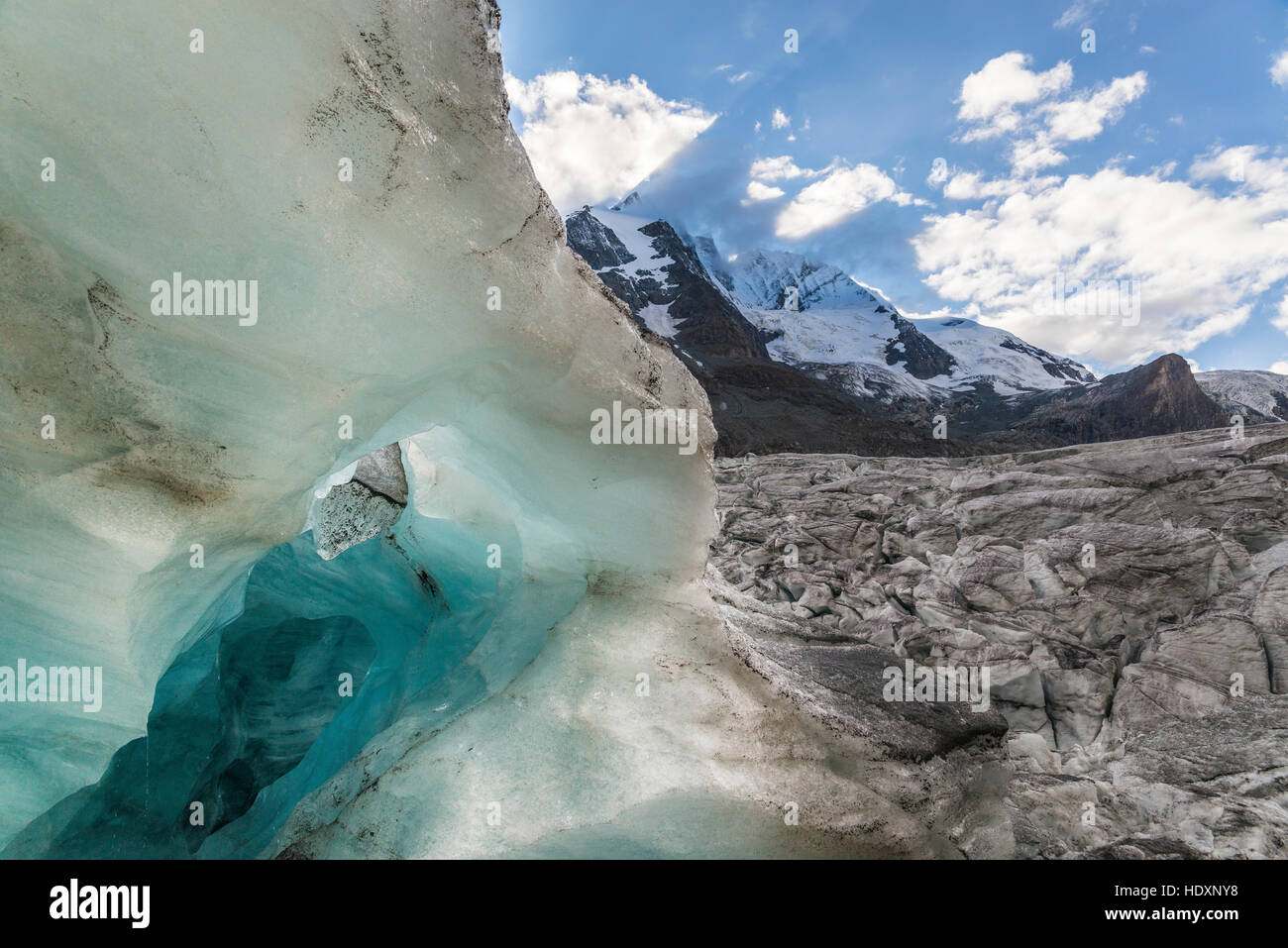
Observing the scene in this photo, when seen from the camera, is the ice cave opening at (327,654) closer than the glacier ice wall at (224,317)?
No

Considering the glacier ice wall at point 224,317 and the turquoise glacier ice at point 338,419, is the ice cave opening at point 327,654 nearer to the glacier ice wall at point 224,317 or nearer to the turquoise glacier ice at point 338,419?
the turquoise glacier ice at point 338,419

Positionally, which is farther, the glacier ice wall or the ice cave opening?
the ice cave opening

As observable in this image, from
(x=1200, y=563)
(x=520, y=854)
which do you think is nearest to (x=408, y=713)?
(x=520, y=854)

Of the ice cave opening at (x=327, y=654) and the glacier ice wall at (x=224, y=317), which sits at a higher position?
the glacier ice wall at (x=224, y=317)

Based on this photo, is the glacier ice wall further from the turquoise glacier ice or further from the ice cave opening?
the ice cave opening

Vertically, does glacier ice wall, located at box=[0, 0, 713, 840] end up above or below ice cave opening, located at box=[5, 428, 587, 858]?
above

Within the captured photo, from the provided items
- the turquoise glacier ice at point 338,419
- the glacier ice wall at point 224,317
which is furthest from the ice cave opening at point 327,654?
the glacier ice wall at point 224,317

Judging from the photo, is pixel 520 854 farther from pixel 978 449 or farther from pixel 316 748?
pixel 978 449

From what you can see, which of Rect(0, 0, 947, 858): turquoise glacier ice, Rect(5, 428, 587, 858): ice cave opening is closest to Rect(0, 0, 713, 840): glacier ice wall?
Rect(0, 0, 947, 858): turquoise glacier ice

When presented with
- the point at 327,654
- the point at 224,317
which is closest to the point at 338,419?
the point at 224,317
